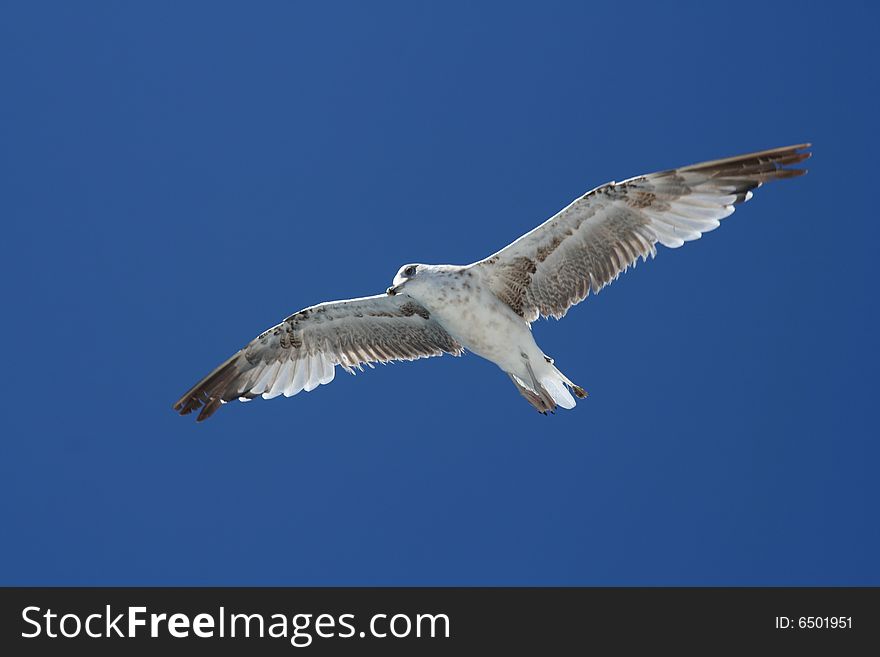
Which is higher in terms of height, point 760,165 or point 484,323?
point 760,165

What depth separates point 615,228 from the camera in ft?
37.2

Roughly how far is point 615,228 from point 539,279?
3.13ft

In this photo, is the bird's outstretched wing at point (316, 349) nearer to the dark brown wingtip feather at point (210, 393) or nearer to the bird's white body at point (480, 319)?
the dark brown wingtip feather at point (210, 393)

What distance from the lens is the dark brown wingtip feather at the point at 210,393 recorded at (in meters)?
13.0

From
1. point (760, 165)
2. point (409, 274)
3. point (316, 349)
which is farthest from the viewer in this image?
point (316, 349)

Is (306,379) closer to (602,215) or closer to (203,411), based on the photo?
(203,411)

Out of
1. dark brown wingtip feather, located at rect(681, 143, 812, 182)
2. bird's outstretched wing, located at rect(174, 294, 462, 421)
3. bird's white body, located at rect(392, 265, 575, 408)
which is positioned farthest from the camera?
bird's outstretched wing, located at rect(174, 294, 462, 421)

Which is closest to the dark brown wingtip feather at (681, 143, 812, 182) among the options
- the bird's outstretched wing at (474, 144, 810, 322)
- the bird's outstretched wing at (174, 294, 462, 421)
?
the bird's outstretched wing at (474, 144, 810, 322)

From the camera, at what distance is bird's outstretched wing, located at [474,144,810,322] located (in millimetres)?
10922

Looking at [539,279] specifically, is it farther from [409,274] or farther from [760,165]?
[760,165]

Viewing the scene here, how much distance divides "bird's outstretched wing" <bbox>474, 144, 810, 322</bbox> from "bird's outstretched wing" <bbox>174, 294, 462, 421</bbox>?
1.34m

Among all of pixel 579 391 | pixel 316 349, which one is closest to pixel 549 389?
pixel 579 391

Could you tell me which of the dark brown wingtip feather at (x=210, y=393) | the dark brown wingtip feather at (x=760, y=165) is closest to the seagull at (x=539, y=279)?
the dark brown wingtip feather at (x=760, y=165)

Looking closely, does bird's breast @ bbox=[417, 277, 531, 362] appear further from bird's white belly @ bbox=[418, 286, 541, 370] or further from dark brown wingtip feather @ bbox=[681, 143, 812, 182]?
dark brown wingtip feather @ bbox=[681, 143, 812, 182]
